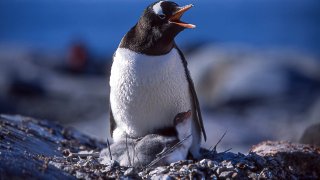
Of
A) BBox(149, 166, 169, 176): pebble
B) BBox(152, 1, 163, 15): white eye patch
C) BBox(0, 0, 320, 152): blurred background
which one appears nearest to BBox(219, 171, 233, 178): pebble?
BBox(149, 166, 169, 176): pebble

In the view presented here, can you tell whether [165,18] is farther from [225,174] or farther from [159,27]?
[225,174]

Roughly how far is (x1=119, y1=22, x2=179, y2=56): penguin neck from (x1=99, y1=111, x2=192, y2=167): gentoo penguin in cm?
48

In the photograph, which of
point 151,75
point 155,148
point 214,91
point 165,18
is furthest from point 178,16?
point 214,91

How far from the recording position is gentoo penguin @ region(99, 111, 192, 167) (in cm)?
395

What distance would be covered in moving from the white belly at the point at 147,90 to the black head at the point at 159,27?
6 cm

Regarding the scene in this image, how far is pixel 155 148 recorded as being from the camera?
156 inches

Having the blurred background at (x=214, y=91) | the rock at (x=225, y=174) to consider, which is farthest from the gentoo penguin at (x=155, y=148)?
the blurred background at (x=214, y=91)

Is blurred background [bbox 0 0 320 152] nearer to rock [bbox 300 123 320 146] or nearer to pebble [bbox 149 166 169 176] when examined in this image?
rock [bbox 300 123 320 146]

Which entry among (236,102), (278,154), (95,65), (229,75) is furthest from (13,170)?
(95,65)

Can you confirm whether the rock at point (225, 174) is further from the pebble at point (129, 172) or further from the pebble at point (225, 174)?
the pebble at point (129, 172)

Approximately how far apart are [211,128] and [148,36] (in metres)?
6.33

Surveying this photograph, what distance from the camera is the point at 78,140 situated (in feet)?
17.9

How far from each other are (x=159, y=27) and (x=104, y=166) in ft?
3.12

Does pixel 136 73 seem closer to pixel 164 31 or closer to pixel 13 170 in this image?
pixel 164 31
